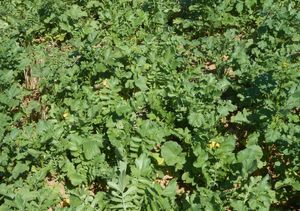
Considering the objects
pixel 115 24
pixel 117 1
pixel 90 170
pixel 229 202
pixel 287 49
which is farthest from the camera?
pixel 117 1

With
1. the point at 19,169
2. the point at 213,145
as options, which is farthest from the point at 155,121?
the point at 19,169

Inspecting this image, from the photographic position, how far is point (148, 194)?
138 inches

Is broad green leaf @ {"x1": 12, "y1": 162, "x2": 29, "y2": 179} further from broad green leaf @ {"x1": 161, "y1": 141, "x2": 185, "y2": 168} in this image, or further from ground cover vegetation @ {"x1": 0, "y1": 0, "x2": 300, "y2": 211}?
broad green leaf @ {"x1": 161, "y1": 141, "x2": 185, "y2": 168}

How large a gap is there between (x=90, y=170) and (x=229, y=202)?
1.23m

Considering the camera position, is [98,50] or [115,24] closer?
[98,50]

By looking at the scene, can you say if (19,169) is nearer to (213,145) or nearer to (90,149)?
(90,149)

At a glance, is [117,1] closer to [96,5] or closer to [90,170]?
[96,5]

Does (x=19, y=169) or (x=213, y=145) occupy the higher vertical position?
(x=213, y=145)

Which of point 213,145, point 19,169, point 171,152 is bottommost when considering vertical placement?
point 19,169

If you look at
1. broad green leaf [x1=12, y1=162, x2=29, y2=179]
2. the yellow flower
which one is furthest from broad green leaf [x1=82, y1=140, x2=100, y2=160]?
the yellow flower

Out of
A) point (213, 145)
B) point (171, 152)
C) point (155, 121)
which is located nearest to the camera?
point (213, 145)

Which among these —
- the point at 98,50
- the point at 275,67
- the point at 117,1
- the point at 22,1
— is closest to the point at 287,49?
the point at 275,67

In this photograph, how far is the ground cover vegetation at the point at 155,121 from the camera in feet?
12.2

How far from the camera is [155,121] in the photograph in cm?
452
